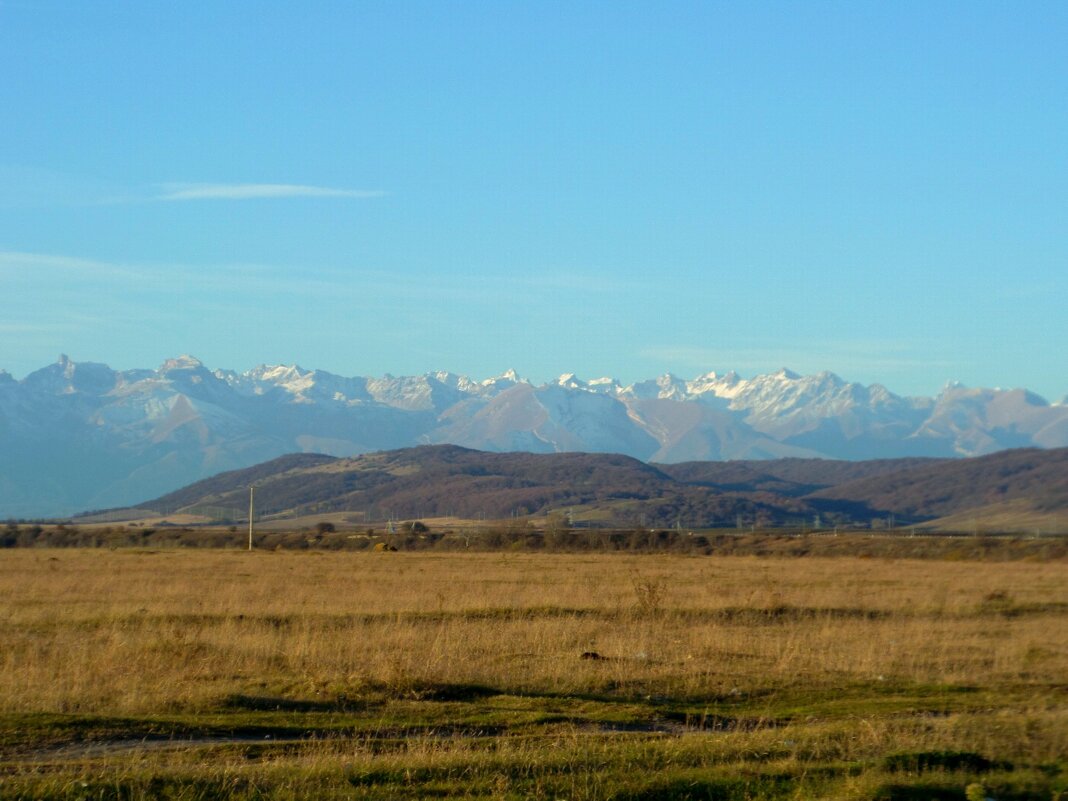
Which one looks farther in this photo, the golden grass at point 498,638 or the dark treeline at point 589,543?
the dark treeline at point 589,543

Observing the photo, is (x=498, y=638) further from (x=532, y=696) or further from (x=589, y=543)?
(x=589, y=543)

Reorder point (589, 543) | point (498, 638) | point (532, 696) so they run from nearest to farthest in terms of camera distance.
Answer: point (532, 696) < point (498, 638) < point (589, 543)

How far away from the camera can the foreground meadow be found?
11.7 m

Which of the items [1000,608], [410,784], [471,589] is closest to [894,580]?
[1000,608]

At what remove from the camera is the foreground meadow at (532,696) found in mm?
11734

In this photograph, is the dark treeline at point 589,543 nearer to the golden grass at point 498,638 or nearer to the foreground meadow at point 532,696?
the golden grass at point 498,638

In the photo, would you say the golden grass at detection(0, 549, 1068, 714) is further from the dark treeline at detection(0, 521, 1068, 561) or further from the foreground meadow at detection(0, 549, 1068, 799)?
the dark treeline at detection(0, 521, 1068, 561)

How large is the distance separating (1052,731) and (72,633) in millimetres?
18450

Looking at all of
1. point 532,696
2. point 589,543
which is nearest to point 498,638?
point 532,696

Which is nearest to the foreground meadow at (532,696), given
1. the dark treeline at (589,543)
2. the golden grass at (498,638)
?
the golden grass at (498,638)

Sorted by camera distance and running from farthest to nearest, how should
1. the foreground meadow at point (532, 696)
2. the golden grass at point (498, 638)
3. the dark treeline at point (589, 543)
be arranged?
the dark treeline at point (589, 543) < the golden grass at point (498, 638) < the foreground meadow at point (532, 696)

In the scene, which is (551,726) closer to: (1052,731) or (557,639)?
(1052,731)

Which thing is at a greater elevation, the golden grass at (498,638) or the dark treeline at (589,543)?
the golden grass at (498,638)

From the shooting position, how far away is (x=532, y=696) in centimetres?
1781
